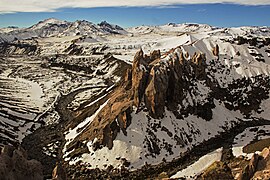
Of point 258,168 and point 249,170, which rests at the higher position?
point 249,170

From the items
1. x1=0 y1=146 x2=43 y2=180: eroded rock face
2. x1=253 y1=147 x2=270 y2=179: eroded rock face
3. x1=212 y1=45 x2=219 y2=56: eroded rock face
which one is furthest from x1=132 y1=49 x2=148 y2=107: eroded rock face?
x1=212 y1=45 x2=219 y2=56: eroded rock face

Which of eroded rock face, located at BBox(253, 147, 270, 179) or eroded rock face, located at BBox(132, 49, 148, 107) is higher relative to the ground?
eroded rock face, located at BBox(132, 49, 148, 107)

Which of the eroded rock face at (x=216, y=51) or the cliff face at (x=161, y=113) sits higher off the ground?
the eroded rock face at (x=216, y=51)

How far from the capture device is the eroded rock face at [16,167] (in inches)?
1270

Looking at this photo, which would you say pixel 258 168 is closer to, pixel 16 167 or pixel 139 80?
pixel 16 167

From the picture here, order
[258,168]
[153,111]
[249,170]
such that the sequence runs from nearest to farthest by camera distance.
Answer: [249,170] < [258,168] < [153,111]

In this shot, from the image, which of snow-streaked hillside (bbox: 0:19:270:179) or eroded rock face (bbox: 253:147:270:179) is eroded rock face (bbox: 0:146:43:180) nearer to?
snow-streaked hillside (bbox: 0:19:270:179)

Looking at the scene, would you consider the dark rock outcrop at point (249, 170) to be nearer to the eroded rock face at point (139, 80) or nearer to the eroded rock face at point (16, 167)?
the eroded rock face at point (16, 167)

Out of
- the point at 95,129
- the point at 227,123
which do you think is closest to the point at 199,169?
the point at 95,129

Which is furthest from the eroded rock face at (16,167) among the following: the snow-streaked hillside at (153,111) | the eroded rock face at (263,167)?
the eroded rock face at (263,167)

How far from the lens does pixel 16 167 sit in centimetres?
3372

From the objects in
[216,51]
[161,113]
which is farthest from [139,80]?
[216,51]

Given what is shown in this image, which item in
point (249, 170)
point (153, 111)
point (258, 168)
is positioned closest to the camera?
point (249, 170)

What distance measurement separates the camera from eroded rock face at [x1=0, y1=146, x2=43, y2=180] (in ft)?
106
